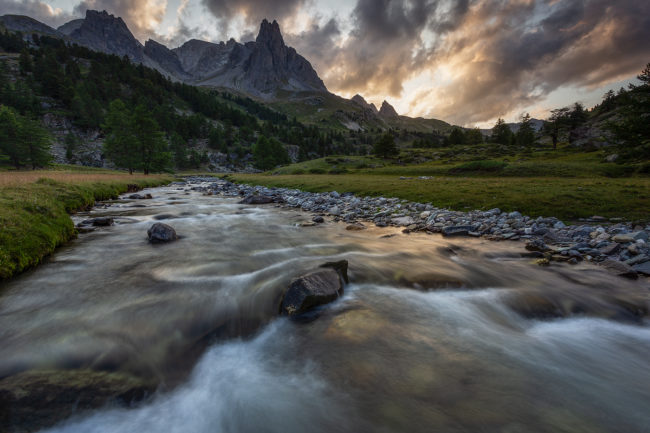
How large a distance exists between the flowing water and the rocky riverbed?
781mm

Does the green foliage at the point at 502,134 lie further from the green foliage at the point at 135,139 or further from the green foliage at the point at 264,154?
the green foliage at the point at 135,139

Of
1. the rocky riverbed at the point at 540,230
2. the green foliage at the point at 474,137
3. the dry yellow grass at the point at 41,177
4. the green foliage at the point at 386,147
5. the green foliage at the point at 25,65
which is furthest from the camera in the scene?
the green foliage at the point at 25,65

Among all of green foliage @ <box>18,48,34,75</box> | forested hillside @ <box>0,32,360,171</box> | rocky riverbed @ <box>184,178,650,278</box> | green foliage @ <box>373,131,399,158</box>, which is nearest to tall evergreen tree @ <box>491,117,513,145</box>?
green foliage @ <box>373,131,399,158</box>

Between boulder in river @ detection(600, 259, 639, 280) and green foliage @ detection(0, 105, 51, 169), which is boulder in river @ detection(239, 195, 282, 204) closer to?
boulder in river @ detection(600, 259, 639, 280)

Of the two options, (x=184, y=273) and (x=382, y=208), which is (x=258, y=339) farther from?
(x=382, y=208)

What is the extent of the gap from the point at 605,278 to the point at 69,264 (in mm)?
13814

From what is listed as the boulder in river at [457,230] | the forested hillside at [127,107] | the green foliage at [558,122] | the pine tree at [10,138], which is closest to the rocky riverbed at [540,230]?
the boulder in river at [457,230]

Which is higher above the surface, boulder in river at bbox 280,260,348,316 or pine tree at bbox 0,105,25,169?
pine tree at bbox 0,105,25,169

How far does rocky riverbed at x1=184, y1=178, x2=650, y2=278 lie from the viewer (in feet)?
23.9

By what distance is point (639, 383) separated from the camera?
3.51 meters

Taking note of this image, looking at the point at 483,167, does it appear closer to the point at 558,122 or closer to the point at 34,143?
the point at 558,122

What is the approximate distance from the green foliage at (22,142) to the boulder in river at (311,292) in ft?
239

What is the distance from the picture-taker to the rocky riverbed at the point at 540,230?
7297mm

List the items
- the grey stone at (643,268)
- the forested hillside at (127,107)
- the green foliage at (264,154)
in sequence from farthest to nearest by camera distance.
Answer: the green foliage at (264,154) < the forested hillside at (127,107) < the grey stone at (643,268)
